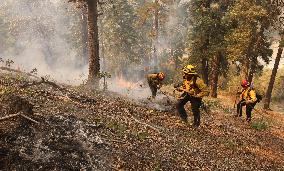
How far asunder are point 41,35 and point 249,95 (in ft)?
139

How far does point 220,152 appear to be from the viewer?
916 cm

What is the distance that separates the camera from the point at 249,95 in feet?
44.5

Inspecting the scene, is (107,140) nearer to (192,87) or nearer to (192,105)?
(192,87)

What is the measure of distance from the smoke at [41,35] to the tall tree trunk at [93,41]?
2973 cm

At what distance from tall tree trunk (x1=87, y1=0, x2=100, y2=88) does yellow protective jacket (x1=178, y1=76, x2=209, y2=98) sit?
6751mm

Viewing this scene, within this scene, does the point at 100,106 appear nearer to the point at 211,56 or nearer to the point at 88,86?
the point at 88,86

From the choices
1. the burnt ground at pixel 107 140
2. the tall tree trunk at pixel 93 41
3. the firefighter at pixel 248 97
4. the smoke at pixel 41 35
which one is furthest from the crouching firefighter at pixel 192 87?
the smoke at pixel 41 35

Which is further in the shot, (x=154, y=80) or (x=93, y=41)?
(x=93, y=41)

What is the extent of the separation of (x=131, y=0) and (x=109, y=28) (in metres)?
8.59

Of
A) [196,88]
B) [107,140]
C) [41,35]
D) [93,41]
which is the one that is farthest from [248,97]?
[41,35]

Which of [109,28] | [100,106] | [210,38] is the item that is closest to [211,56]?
[210,38]

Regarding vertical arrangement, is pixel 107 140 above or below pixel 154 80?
below

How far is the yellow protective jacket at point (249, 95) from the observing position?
13.4m

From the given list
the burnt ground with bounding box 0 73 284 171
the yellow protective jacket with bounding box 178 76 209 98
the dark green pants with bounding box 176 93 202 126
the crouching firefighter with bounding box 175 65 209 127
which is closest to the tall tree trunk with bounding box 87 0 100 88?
the burnt ground with bounding box 0 73 284 171
